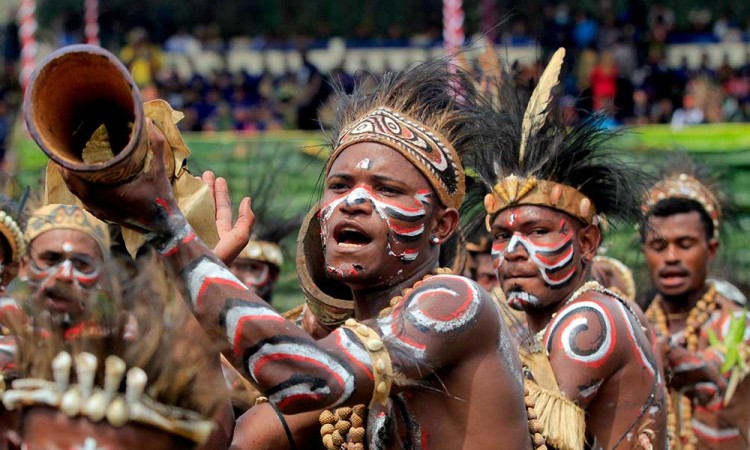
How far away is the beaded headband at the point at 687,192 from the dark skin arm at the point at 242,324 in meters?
4.42

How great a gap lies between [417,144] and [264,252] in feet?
12.2

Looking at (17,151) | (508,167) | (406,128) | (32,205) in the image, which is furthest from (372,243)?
(17,151)

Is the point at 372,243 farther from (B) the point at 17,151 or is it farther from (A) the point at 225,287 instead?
(B) the point at 17,151

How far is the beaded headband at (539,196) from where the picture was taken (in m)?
4.87

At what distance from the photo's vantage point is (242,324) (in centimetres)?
291

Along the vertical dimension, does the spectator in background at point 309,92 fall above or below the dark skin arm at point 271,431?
below

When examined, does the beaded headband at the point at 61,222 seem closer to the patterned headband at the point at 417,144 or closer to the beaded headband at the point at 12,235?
the beaded headband at the point at 12,235

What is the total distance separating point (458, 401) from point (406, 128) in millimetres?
883

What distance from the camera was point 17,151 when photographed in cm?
1217

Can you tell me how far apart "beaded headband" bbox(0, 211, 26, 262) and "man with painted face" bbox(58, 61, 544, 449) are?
1920mm

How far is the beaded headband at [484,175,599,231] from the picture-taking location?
4871 mm

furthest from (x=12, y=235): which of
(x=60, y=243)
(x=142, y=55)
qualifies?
(x=142, y=55)

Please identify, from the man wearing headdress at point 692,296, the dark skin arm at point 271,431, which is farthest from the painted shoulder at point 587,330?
the man wearing headdress at point 692,296

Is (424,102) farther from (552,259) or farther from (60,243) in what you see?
(60,243)
